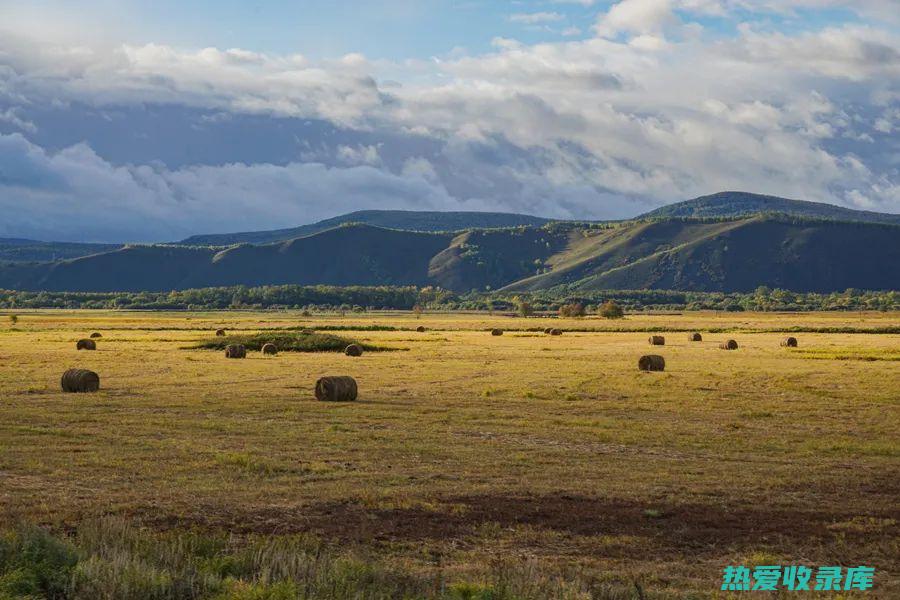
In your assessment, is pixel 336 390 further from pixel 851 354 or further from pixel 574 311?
pixel 574 311

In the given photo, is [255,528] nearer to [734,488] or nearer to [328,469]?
[328,469]

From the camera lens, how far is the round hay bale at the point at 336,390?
35844 mm

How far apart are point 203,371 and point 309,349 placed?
2322 centimetres

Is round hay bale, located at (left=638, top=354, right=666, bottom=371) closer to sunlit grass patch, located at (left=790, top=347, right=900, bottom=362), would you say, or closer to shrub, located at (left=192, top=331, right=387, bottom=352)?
sunlit grass patch, located at (left=790, top=347, right=900, bottom=362)

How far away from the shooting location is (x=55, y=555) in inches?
511

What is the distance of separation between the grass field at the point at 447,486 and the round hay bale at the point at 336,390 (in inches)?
36.7

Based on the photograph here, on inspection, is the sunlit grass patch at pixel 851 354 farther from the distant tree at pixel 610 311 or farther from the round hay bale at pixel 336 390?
the distant tree at pixel 610 311

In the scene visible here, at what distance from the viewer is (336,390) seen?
35.8 m

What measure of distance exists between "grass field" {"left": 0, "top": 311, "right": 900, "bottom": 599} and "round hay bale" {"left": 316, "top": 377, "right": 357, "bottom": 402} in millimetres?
932

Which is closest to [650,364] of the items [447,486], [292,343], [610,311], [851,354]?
[851,354]

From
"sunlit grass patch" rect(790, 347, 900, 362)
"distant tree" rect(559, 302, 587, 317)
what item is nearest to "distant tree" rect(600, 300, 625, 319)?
"distant tree" rect(559, 302, 587, 317)

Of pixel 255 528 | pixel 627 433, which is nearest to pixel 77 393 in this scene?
pixel 627 433

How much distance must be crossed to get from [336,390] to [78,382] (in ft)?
34.3

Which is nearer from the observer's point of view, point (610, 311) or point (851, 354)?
point (851, 354)
